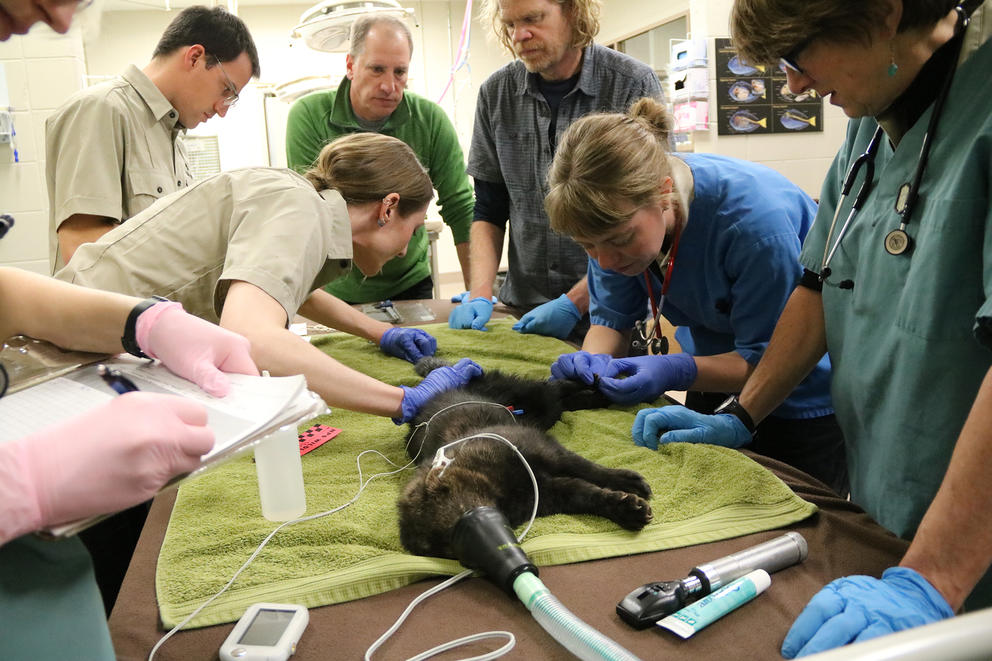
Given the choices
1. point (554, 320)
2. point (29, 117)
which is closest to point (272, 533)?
point (554, 320)

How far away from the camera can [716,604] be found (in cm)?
88

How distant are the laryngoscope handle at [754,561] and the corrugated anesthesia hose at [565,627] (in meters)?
0.20

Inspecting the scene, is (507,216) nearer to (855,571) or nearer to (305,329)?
(305,329)

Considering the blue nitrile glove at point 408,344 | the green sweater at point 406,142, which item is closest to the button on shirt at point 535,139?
the green sweater at point 406,142

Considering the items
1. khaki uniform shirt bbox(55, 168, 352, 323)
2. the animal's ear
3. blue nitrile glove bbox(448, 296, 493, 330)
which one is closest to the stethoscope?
the animal's ear

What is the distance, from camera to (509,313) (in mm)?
3014

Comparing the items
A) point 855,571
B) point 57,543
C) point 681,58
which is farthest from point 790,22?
point 681,58

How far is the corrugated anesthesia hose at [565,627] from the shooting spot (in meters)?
0.75

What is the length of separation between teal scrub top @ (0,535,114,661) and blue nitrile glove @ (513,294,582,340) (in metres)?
1.95

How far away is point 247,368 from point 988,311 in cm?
103

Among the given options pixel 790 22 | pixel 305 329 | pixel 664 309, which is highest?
pixel 790 22

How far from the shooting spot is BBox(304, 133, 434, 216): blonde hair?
6.26 ft

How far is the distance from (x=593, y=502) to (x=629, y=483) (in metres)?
A: 0.10

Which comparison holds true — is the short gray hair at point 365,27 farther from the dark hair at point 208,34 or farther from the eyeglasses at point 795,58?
the eyeglasses at point 795,58
